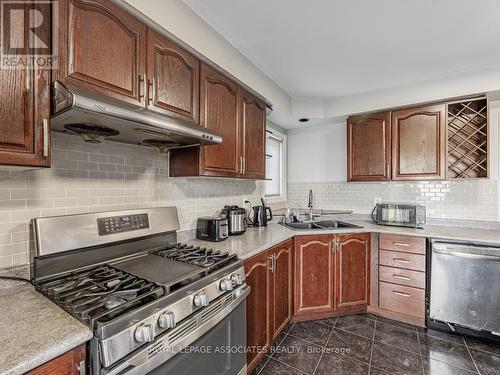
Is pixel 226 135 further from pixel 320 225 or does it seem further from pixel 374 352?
pixel 374 352

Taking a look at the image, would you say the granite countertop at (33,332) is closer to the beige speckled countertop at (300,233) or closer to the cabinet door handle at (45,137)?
the cabinet door handle at (45,137)

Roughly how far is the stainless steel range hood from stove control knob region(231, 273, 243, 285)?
786mm

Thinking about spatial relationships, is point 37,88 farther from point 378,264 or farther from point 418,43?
point 378,264

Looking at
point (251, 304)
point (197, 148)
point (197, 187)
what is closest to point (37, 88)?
point (197, 148)

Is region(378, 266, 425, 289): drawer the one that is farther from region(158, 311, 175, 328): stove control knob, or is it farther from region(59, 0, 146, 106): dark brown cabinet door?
region(59, 0, 146, 106): dark brown cabinet door

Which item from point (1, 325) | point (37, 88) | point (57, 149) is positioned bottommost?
point (1, 325)

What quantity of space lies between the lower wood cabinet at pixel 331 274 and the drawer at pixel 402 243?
142 mm

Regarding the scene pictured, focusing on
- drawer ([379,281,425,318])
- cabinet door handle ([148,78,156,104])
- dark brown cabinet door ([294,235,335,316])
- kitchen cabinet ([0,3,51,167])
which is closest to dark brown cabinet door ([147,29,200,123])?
cabinet door handle ([148,78,156,104])

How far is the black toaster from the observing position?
1.89 metres

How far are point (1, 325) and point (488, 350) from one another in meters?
2.99

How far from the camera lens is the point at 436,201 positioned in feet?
8.97

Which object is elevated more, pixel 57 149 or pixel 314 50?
pixel 314 50

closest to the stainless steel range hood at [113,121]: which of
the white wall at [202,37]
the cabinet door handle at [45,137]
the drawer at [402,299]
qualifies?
the cabinet door handle at [45,137]

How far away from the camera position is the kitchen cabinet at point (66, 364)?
0.68 m
